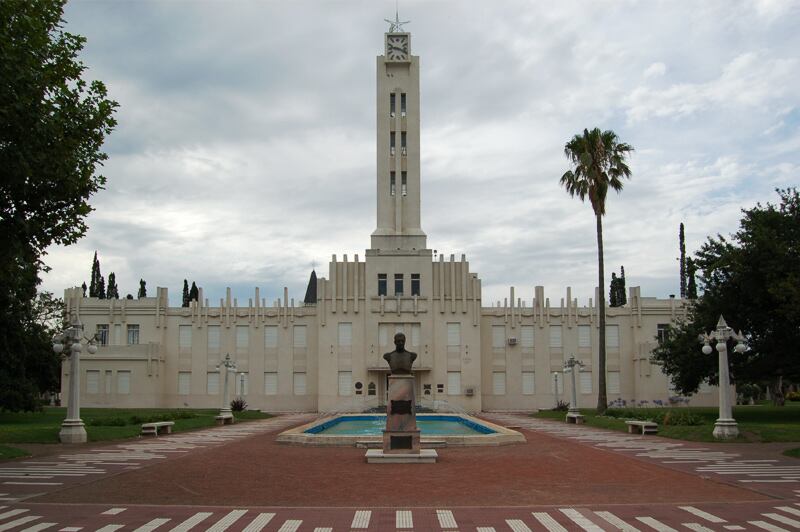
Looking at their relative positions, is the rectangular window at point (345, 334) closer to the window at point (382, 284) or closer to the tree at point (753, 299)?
the window at point (382, 284)

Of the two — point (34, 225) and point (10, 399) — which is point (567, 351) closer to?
point (10, 399)

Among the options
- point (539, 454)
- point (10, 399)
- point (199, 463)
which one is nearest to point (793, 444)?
point (539, 454)

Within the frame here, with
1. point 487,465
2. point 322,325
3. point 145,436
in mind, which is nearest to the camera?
point 487,465

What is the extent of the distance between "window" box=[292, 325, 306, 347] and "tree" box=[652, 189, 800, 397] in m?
29.8

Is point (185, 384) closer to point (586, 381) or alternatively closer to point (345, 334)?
point (345, 334)

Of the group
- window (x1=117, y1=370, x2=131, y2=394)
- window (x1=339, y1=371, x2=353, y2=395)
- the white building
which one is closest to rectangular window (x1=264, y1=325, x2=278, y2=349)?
the white building

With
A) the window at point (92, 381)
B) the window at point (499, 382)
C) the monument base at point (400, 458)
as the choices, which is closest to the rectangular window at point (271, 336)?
the window at point (92, 381)

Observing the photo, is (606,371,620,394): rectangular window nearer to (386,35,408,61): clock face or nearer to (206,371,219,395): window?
(386,35,408,61): clock face

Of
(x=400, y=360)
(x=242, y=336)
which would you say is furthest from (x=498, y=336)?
(x=400, y=360)

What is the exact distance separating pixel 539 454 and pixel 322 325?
40.3m

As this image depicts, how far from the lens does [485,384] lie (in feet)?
204

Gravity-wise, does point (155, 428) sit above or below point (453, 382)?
below

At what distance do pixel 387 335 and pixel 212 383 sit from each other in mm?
14259

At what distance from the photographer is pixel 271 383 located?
6250cm
